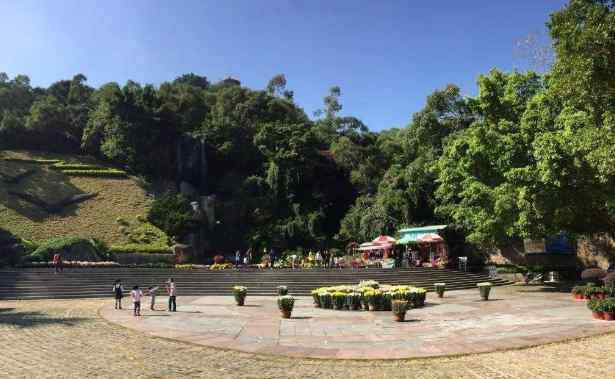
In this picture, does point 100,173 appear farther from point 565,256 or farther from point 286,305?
point 565,256

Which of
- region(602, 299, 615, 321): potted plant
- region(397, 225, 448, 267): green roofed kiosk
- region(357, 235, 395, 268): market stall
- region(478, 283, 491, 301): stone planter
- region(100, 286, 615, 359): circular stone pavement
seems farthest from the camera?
region(397, 225, 448, 267): green roofed kiosk

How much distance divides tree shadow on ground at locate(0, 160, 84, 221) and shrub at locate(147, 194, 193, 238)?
8.65 meters

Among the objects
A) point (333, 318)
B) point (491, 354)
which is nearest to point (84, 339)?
point (333, 318)

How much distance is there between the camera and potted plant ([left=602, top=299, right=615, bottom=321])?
16156 mm

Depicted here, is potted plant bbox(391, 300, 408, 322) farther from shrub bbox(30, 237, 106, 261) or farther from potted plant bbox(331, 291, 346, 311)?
shrub bbox(30, 237, 106, 261)

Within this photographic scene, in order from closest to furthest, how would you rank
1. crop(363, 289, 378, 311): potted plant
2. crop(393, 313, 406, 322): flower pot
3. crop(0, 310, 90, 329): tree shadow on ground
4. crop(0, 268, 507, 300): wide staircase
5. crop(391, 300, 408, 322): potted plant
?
1. crop(0, 310, 90, 329): tree shadow on ground
2. crop(391, 300, 408, 322): potted plant
3. crop(393, 313, 406, 322): flower pot
4. crop(363, 289, 378, 311): potted plant
5. crop(0, 268, 507, 300): wide staircase

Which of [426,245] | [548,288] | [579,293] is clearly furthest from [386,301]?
[426,245]

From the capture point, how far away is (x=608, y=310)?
1619cm

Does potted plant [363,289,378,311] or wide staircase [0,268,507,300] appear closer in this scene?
potted plant [363,289,378,311]

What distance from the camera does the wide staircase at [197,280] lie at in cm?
2705

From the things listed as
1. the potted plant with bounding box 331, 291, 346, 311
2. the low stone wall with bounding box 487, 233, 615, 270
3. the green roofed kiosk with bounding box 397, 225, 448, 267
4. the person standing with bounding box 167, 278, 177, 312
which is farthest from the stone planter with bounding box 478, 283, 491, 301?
the low stone wall with bounding box 487, 233, 615, 270

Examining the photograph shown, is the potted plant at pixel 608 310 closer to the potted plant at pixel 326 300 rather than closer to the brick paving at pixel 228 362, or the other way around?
the brick paving at pixel 228 362

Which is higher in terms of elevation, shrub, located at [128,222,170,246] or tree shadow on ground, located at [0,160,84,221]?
tree shadow on ground, located at [0,160,84,221]

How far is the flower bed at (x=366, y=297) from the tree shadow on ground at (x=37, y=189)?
3476cm
